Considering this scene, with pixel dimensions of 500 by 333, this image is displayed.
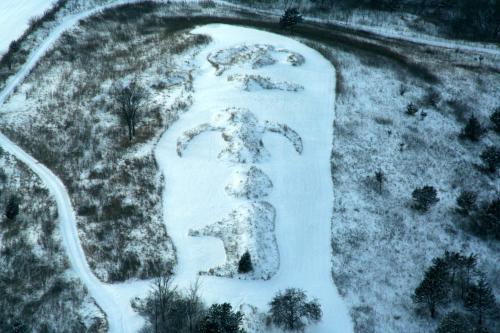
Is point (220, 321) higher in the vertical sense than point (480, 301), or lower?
higher

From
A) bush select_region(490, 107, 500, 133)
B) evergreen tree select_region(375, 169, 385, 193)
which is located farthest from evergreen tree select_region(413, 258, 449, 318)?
bush select_region(490, 107, 500, 133)

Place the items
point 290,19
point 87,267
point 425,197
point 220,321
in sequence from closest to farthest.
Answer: point 220,321, point 87,267, point 425,197, point 290,19

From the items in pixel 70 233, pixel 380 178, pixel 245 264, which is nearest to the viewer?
pixel 245 264

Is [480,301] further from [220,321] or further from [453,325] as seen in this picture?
[220,321]

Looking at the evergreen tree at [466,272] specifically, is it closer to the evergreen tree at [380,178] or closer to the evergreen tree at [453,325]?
the evergreen tree at [453,325]

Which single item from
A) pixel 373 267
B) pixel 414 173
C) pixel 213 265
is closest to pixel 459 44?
pixel 414 173

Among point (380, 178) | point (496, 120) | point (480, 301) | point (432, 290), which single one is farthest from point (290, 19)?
point (480, 301)

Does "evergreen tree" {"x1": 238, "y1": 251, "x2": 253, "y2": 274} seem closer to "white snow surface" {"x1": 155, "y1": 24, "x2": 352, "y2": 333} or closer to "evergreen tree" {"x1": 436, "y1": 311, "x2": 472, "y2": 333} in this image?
"white snow surface" {"x1": 155, "y1": 24, "x2": 352, "y2": 333}
